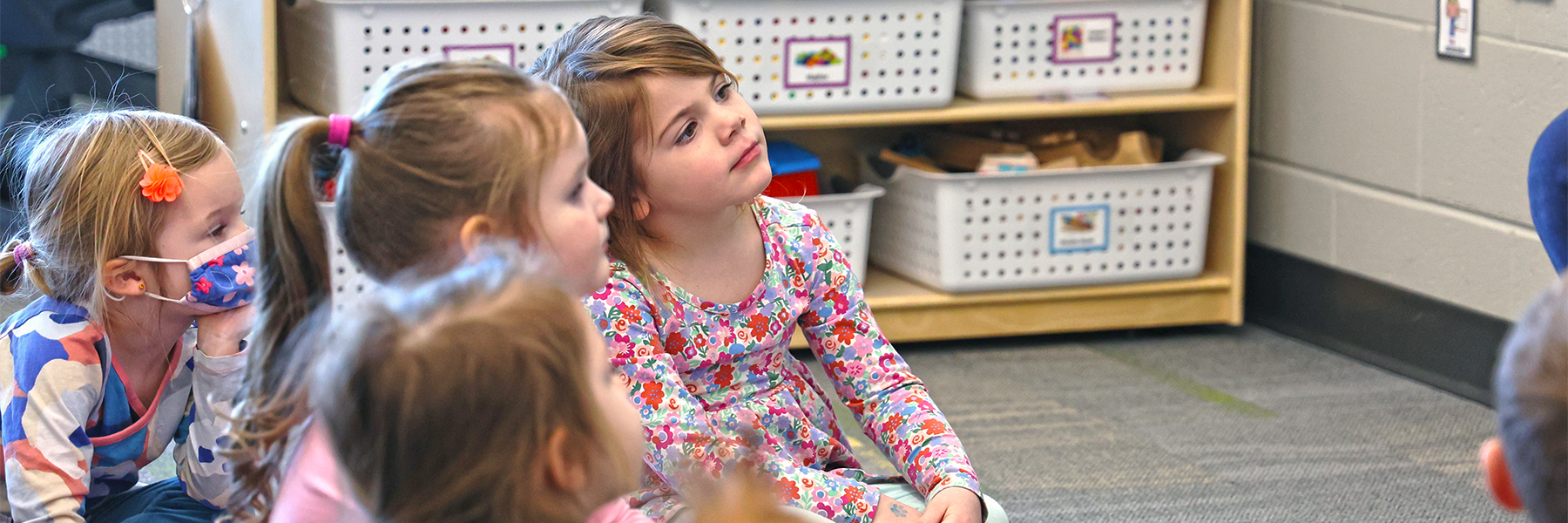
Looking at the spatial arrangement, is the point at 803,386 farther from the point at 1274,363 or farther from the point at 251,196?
the point at 1274,363

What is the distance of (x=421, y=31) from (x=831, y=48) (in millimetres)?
633

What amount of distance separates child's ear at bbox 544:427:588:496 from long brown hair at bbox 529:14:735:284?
0.46 meters

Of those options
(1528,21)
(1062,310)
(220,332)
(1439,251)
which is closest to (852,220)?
(1062,310)

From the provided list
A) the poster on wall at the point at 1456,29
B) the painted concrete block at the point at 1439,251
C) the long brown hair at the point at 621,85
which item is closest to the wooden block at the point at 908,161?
the painted concrete block at the point at 1439,251

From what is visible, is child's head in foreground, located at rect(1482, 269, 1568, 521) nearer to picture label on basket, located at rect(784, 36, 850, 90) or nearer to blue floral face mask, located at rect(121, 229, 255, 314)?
blue floral face mask, located at rect(121, 229, 255, 314)

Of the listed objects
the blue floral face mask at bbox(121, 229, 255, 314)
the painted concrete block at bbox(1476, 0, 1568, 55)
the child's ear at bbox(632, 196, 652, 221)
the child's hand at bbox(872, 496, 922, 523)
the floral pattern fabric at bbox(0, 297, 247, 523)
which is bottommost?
the child's hand at bbox(872, 496, 922, 523)

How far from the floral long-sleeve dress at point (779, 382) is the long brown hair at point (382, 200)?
244 mm

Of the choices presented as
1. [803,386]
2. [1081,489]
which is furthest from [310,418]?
[1081,489]

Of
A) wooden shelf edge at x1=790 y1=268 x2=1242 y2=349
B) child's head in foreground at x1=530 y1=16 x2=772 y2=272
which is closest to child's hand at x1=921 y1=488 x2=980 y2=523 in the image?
child's head in foreground at x1=530 y1=16 x2=772 y2=272

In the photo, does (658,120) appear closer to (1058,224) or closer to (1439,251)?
(1058,224)

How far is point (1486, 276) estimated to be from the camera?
2092 millimetres

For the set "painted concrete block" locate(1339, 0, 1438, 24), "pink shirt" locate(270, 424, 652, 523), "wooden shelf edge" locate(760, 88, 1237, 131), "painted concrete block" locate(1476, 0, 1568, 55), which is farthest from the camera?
"wooden shelf edge" locate(760, 88, 1237, 131)

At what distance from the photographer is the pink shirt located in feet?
2.66

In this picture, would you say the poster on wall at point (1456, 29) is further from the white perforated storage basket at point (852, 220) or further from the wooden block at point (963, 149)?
the white perforated storage basket at point (852, 220)
